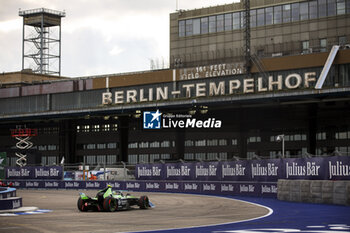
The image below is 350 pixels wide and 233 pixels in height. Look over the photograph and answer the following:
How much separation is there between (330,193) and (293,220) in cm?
860

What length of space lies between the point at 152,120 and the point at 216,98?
1336 centimetres

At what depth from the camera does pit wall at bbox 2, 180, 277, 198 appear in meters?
34.7

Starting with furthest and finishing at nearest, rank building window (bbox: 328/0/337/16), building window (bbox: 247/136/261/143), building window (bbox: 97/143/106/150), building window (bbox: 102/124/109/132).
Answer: building window (bbox: 97/143/106/150), building window (bbox: 102/124/109/132), building window (bbox: 328/0/337/16), building window (bbox: 247/136/261/143)

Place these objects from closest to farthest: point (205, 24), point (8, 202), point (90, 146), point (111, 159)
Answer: point (8, 202)
point (205, 24)
point (111, 159)
point (90, 146)

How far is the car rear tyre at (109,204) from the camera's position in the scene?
24.8 metres

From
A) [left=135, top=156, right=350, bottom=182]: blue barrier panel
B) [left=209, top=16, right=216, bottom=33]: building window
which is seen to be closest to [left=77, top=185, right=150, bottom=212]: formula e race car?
[left=135, top=156, right=350, bottom=182]: blue barrier panel

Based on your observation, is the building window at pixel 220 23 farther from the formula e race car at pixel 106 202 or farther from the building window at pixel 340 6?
the formula e race car at pixel 106 202

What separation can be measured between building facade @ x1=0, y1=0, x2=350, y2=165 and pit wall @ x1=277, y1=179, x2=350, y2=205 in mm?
32613

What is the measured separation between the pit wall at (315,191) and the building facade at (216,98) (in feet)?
107

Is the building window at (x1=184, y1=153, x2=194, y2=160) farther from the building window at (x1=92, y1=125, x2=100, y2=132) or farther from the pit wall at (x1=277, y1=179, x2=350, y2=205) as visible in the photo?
the pit wall at (x1=277, y1=179, x2=350, y2=205)

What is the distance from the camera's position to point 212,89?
2800 inches

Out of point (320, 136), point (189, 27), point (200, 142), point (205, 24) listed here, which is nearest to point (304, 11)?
point (205, 24)

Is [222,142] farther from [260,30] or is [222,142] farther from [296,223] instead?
[296,223]

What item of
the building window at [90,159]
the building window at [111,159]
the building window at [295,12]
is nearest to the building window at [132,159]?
the building window at [111,159]
